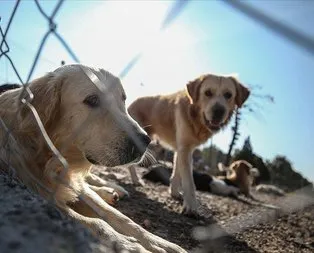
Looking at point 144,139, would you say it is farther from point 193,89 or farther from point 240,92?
point 240,92

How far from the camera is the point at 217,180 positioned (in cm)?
1008

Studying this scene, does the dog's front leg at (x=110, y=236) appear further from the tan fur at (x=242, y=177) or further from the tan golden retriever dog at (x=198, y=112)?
the tan fur at (x=242, y=177)

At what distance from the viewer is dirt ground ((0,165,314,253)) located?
1.06 meters

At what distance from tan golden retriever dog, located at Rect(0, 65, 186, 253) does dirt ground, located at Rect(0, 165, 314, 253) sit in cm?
71

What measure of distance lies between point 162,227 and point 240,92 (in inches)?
131

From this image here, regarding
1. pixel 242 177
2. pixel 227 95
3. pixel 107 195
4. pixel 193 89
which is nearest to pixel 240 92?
pixel 227 95

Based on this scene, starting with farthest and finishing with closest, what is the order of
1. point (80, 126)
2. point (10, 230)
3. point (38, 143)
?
1. point (80, 126)
2. point (38, 143)
3. point (10, 230)

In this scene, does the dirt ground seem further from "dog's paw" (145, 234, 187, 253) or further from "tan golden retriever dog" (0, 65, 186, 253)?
"tan golden retriever dog" (0, 65, 186, 253)

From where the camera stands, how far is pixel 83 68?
2.93 metres

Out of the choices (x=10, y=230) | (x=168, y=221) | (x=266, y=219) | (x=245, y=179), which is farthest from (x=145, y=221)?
(x=245, y=179)

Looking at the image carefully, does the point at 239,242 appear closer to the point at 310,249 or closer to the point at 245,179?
the point at 310,249

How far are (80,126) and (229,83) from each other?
3725mm

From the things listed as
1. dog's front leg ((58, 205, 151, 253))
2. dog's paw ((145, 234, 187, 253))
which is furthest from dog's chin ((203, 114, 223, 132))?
dog's front leg ((58, 205, 151, 253))

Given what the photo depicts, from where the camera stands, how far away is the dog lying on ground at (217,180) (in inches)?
318
